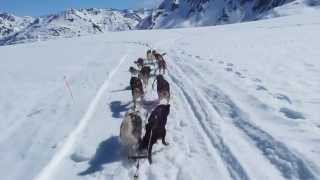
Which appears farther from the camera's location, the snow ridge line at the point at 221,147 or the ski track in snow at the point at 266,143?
the snow ridge line at the point at 221,147

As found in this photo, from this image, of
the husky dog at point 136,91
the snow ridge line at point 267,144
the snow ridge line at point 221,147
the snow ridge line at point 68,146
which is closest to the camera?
the snow ridge line at point 267,144

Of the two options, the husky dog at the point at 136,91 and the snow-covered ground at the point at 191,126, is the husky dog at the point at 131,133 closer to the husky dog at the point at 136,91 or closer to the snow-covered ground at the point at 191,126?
the snow-covered ground at the point at 191,126

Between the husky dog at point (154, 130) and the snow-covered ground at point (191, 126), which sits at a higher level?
the husky dog at point (154, 130)

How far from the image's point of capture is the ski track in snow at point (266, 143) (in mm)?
8047

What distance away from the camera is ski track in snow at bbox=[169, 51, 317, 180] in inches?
317

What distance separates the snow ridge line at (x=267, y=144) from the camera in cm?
804

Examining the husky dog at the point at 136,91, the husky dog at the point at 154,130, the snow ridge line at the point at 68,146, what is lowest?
the snow ridge line at the point at 68,146

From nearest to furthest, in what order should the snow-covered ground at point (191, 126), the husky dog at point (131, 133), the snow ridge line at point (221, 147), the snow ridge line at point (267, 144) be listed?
the snow ridge line at point (267, 144) → the snow ridge line at point (221, 147) → the snow-covered ground at point (191, 126) → the husky dog at point (131, 133)

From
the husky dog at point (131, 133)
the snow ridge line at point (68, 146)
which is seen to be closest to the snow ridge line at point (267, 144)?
the husky dog at point (131, 133)

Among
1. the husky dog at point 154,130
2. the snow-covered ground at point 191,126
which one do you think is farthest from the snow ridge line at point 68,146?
the husky dog at point 154,130

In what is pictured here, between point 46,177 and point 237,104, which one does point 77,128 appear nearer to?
point 46,177

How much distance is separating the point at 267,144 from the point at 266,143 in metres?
0.06

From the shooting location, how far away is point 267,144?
9477 mm

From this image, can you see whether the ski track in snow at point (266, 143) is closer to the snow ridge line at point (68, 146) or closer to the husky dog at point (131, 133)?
the husky dog at point (131, 133)
